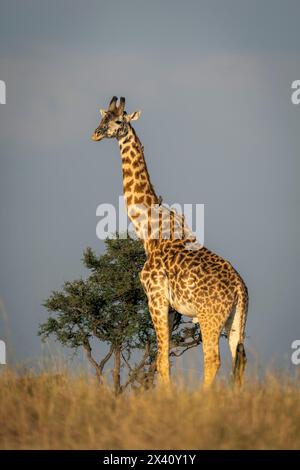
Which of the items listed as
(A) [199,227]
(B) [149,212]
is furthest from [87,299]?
(B) [149,212]

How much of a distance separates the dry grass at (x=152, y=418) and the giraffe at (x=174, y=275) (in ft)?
9.38

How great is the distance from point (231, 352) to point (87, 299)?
16827mm

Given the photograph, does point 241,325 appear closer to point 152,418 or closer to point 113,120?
point 113,120

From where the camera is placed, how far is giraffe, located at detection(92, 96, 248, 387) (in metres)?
17.3

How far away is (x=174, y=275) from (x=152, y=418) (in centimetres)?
604

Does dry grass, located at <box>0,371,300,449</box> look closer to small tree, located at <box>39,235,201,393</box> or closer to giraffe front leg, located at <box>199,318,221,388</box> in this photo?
giraffe front leg, located at <box>199,318,221,388</box>

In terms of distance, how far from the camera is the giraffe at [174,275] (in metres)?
17.3

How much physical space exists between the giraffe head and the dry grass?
6.29 meters

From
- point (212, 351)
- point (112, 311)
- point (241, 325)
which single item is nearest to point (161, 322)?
point (212, 351)

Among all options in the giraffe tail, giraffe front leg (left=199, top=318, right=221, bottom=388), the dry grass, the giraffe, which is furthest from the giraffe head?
the dry grass

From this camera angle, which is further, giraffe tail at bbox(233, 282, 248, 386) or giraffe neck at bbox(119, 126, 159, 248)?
giraffe neck at bbox(119, 126, 159, 248)

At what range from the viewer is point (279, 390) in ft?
45.9

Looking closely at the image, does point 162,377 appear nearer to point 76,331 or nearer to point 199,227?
point 199,227

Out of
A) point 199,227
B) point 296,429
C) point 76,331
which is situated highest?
point 199,227
